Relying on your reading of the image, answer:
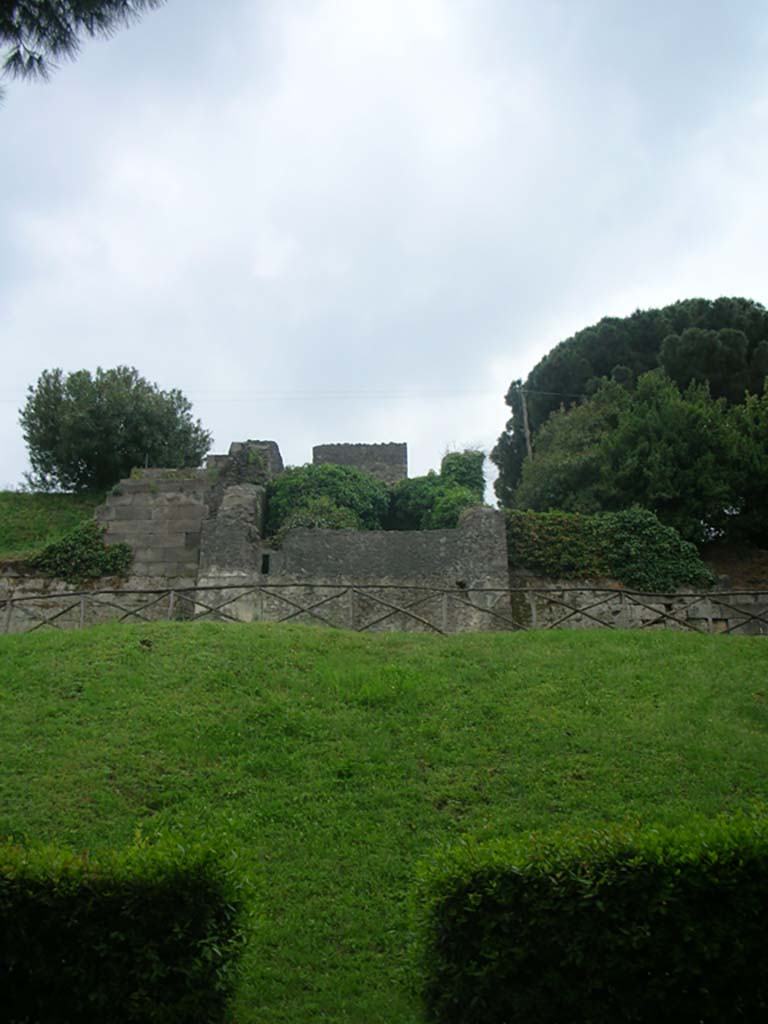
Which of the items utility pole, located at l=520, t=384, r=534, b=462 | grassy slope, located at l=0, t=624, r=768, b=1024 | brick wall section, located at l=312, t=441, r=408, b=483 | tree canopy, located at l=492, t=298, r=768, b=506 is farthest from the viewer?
utility pole, located at l=520, t=384, r=534, b=462

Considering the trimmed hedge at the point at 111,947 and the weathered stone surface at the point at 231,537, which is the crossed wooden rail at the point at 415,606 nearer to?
the weathered stone surface at the point at 231,537

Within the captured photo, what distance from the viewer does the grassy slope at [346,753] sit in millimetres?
7215

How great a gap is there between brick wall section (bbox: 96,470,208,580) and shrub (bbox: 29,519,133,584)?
20 cm

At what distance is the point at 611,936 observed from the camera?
504 cm

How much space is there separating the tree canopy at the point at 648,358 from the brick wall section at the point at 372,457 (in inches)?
260

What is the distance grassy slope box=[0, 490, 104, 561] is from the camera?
1997cm

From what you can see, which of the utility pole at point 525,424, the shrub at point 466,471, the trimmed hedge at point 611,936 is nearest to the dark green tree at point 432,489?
the shrub at point 466,471

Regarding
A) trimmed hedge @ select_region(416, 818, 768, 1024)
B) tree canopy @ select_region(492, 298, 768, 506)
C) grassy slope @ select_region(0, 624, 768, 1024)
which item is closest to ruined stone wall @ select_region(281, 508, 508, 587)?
grassy slope @ select_region(0, 624, 768, 1024)

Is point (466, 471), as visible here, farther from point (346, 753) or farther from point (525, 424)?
point (346, 753)

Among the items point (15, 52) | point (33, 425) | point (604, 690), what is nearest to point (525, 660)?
point (604, 690)

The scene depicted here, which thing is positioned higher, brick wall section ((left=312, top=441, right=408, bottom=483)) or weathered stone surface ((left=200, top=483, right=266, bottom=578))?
brick wall section ((left=312, top=441, right=408, bottom=483))

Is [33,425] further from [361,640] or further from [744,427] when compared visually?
[744,427]

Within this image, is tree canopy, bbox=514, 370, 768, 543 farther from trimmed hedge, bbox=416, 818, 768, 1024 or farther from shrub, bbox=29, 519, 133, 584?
trimmed hedge, bbox=416, 818, 768, 1024

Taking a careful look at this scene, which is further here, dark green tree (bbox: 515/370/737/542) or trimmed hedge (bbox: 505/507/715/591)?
dark green tree (bbox: 515/370/737/542)
